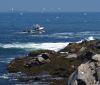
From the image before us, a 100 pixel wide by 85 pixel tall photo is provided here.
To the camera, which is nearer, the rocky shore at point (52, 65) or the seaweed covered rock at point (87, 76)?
the seaweed covered rock at point (87, 76)

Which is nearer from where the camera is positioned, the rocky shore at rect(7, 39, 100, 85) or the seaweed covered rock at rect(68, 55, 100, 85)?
the seaweed covered rock at rect(68, 55, 100, 85)

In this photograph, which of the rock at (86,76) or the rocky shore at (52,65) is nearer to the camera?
the rock at (86,76)

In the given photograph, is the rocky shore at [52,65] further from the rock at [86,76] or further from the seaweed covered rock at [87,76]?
the rock at [86,76]

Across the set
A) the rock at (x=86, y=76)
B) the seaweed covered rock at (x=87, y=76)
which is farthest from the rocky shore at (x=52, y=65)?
the rock at (x=86, y=76)

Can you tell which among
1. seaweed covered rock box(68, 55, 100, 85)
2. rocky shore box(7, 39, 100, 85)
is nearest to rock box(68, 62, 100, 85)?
seaweed covered rock box(68, 55, 100, 85)

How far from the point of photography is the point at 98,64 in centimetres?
4931

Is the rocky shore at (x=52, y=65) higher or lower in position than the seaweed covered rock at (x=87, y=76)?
lower

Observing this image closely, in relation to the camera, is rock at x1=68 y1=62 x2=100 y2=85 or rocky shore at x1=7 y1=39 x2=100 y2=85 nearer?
rock at x1=68 y1=62 x2=100 y2=85

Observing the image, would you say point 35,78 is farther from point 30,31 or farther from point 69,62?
point 30,31

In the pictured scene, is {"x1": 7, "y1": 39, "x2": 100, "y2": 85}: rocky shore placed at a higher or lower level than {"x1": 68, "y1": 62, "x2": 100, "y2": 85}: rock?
lower

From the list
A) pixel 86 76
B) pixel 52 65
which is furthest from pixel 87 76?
pixel 52 65

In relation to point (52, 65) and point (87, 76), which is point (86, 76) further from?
point (52, 65)

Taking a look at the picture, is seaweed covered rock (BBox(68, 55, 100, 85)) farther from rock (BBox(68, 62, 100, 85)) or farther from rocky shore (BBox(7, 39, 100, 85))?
rocky shore (BBox(7, 39, 100, 85))

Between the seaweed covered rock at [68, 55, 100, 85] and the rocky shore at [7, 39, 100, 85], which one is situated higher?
the seaweed covered rock at [68, 55, 100, 85]
